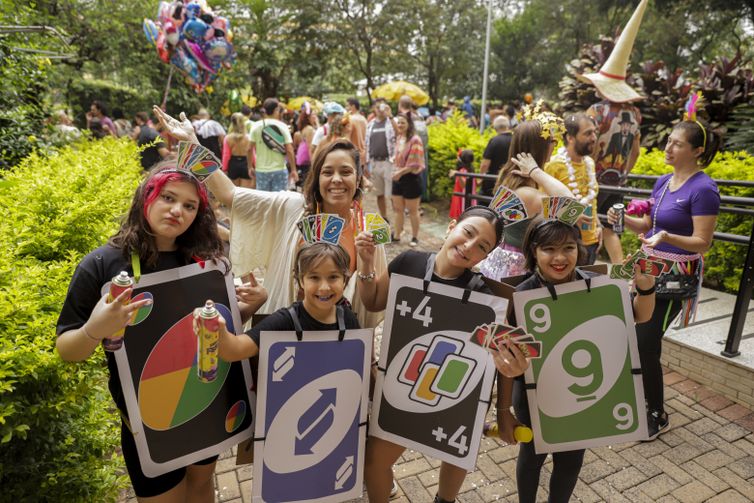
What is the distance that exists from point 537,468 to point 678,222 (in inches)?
65.8

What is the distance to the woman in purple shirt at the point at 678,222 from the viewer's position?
2.68 metres

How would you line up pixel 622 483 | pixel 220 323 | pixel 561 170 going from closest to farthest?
pixel 220 323 < pixel 622 483 < pixel 561 170

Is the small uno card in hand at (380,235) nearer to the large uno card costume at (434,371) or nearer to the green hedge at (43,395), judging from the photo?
the large uno card costume at (434,371)

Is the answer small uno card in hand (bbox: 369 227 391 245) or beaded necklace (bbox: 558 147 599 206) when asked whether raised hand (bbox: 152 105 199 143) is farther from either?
beaded necklace (bbox: 558 147 599 206)

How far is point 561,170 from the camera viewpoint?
3498 mm

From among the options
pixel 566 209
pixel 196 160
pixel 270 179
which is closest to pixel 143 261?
pixel 196 160

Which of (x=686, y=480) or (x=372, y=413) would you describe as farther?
(x=686, y=480)

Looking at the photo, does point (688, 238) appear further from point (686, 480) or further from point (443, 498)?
point (443, 498)

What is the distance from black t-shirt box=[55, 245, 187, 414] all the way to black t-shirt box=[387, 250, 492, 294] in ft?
3.22

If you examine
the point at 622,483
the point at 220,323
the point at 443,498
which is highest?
the point at 220,323

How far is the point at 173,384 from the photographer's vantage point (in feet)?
5.74

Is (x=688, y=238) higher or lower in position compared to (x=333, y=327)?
higher

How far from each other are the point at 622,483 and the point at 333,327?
6.63 feet

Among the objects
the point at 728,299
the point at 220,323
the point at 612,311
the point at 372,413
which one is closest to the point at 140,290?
the point at 220,323
